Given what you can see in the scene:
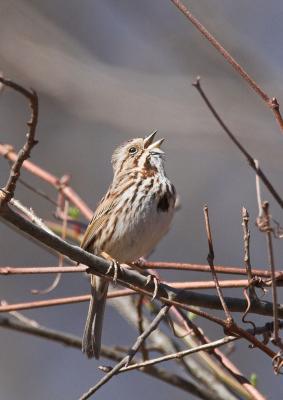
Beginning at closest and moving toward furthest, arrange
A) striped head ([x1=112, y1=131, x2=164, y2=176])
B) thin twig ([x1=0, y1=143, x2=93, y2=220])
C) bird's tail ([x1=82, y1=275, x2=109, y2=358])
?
bird's tail ([x1=82, y1=275, x2=109, y2=358])
thin twig ([x1=0, y1=143, x2=93, y2=220])
striped head ([x1=112, y1=131, x2=164, y2=176])

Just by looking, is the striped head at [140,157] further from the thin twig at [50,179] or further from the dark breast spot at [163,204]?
the thin twig at [50,179]

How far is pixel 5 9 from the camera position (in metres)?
4.26

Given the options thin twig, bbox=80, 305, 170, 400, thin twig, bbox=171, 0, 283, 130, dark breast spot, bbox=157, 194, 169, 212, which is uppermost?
dark breast spot, bbox=157, 194, 169, 212

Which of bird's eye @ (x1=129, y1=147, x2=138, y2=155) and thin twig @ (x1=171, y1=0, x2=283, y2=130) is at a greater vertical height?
bird's eye @ (x1=129, y1=147, x2=138, y2=155)

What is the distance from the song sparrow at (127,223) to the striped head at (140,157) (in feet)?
0.08

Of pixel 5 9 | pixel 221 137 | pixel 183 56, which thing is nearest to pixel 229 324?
pixel 221 137

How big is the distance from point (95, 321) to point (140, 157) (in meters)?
0.89

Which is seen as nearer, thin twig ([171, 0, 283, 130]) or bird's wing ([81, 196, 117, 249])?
thin twig ([171, 0, 283, 130])

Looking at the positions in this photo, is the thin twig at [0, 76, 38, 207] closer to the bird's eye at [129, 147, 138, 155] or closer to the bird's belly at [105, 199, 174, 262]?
the bird's belly at [105, 199, 174, 262]

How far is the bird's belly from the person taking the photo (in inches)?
137

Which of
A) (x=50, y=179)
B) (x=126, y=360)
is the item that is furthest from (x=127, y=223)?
(x=126, y=360)

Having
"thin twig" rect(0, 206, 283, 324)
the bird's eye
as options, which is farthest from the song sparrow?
"thin twig" rect(0, 206, 283, 324)

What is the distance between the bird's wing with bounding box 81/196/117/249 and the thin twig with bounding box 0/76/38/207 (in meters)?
1.61

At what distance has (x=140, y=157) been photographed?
157 inches
